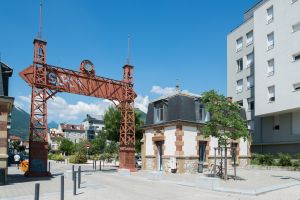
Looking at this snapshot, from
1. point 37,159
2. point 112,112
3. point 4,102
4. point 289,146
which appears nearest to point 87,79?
point 37,159

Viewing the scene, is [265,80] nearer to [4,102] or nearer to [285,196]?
[285,196]

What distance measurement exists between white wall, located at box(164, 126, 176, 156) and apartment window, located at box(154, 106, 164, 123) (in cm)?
181

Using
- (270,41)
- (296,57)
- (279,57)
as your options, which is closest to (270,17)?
(270,41)

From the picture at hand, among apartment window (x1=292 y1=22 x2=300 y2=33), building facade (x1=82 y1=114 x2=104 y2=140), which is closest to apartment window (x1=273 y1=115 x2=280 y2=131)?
apartment window (x1=292 y1=22 x2=300 y2=33)

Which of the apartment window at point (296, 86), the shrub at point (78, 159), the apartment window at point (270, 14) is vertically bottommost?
the shrub at point (78, 159)

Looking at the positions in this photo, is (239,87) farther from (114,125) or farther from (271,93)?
(114,125)

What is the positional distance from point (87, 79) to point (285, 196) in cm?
1750

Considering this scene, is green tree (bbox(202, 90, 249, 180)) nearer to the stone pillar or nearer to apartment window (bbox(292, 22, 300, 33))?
the stone pillar

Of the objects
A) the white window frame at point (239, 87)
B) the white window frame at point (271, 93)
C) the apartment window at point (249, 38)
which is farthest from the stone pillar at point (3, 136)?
the apartment window at point (249, 38)

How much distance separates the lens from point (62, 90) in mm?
24531

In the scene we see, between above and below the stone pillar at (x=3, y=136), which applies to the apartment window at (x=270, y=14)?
above

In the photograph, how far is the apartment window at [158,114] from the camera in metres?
27.2

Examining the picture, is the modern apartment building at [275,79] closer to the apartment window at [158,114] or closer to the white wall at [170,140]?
the apartment window at [158,114]

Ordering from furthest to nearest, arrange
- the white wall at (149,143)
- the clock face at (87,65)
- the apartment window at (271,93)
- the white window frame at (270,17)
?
the white window frame at (270,17), the apartment window at (271,93), the white wall at (149,143), the clock face at (87,65)
